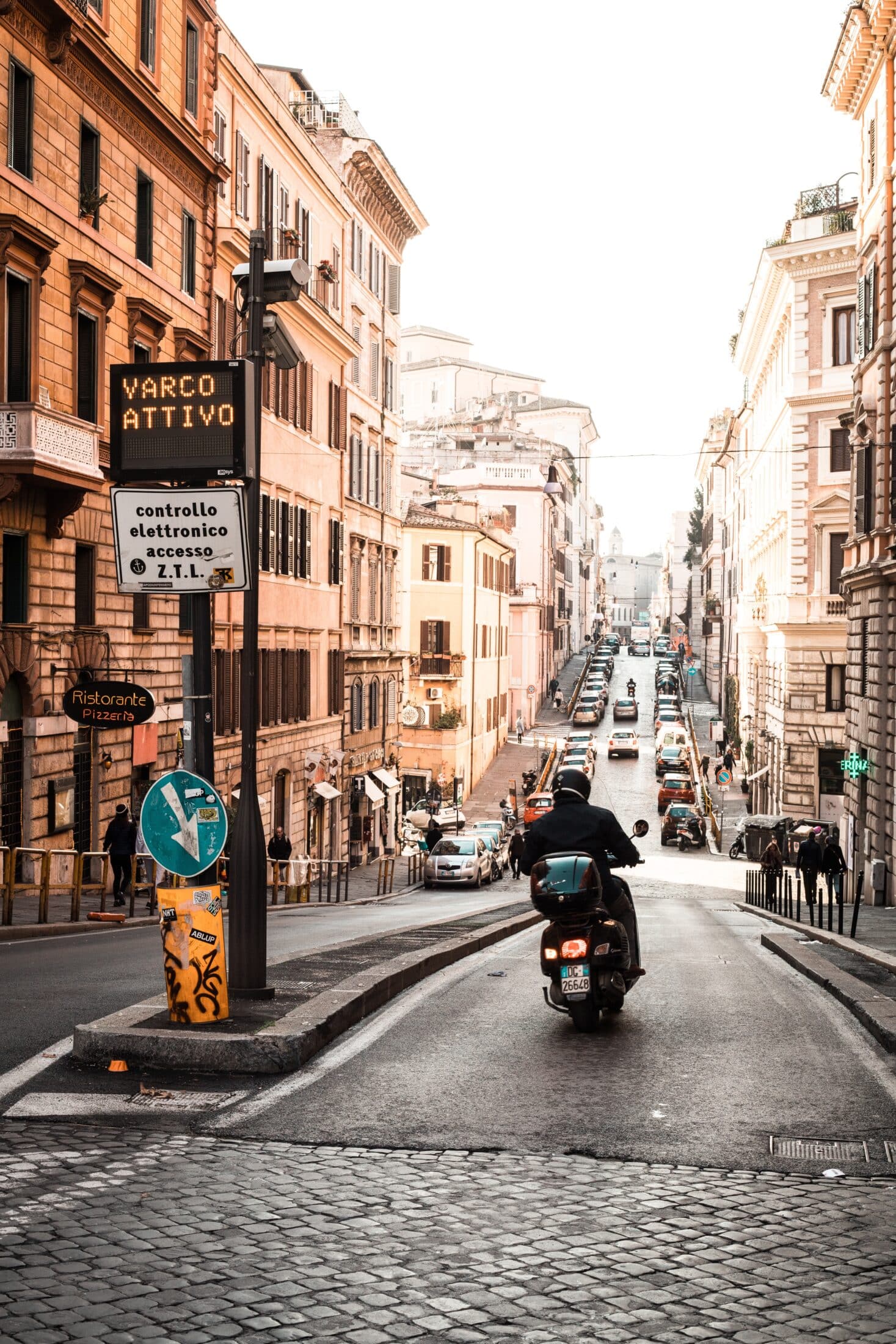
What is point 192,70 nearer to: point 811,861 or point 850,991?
point 811,861

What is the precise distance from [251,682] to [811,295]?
4273 centimetres

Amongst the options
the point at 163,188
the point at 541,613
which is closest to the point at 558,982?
the point at 163,188

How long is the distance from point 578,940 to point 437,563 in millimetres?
58882

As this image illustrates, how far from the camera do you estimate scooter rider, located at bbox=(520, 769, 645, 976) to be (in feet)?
33.7

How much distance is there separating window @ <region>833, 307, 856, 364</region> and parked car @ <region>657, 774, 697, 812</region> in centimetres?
1962

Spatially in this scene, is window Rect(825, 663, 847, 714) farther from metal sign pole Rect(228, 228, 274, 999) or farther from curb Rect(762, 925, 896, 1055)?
metal sign pole Rect(228, 228, 274, 999)

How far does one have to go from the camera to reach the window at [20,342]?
21875 millimetres

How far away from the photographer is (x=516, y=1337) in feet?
15.8

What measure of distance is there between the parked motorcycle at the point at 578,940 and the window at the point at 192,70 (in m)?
24.0

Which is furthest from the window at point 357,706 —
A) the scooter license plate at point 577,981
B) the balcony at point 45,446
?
the scooter license plate at point 577,981

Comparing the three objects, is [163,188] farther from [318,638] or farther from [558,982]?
[558,982]

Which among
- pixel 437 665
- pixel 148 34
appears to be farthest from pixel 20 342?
pixel 437 665

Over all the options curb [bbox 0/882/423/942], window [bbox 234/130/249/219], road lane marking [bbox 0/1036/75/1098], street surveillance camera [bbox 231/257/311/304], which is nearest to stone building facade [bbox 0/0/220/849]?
curb [bbox 0/882/423/942]

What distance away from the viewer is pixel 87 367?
24.8 metres
